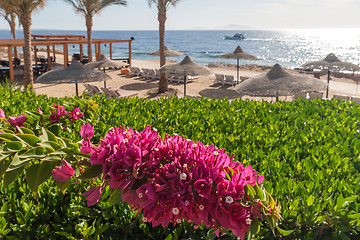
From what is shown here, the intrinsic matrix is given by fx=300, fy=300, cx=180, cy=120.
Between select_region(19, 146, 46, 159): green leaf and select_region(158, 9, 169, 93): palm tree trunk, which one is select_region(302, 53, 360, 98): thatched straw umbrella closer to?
select_region(158, 9, 169, 93): palm tree trunk

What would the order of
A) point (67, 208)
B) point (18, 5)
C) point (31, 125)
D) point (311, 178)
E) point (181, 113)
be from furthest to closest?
point (18, 5) < point (181, 113) < point (31, 125) < point (311, 178) < point (67, 208)

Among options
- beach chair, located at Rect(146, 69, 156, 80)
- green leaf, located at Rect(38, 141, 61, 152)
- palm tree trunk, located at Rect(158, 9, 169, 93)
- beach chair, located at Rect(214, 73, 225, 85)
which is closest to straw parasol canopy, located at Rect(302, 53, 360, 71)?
beach chair, located at Rect(214, 73, 225, 85)

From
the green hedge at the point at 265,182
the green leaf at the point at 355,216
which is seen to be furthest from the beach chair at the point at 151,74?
the green leaf at the point at 355,216

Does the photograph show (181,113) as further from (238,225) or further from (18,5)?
(18,5)

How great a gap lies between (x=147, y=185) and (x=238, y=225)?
50 centimetres

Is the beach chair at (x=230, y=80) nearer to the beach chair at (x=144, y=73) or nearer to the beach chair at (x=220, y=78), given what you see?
the beach chair at (x=220, y=78)

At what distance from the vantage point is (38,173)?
1566 mm

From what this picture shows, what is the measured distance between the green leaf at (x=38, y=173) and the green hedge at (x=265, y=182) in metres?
0.64

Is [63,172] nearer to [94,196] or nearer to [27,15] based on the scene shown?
[94,196]

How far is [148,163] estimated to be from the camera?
5.37ft

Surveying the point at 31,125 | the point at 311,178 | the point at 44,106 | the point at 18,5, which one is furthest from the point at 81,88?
the point at 311,178

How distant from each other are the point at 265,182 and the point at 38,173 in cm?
199

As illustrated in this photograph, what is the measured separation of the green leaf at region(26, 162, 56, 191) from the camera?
61.0 inches

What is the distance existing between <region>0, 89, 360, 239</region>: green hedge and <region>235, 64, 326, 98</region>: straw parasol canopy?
485 centimetres
